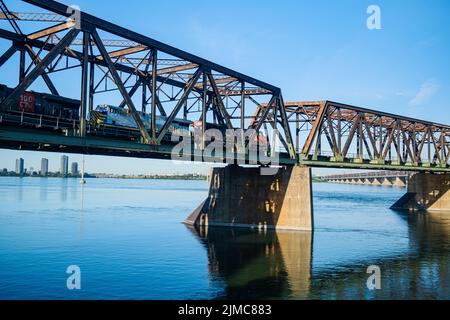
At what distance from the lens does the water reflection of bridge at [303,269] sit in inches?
1255

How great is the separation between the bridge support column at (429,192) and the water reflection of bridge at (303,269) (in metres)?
48.5

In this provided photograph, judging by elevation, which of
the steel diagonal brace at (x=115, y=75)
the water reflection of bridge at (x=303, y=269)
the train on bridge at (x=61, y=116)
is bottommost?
the water reflection of bridge at (x=303, y=269)

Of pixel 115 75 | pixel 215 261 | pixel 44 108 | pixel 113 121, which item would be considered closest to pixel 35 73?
pixel 44 108

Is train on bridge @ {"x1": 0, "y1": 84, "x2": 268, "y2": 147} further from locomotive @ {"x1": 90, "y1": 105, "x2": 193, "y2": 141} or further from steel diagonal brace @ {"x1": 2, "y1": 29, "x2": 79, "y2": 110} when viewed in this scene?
steel diagonal brace @ {"x1": 2, "y1": 29, "x2": 79, "y2": 110}

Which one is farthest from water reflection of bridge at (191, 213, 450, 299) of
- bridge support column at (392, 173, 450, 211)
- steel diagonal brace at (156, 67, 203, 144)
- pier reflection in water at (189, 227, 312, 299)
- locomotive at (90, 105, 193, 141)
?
bridge support column at (392, 173, 450, 211)

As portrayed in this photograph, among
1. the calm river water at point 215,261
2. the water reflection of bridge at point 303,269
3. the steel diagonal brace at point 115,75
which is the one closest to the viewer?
the calm river water at point 215,261

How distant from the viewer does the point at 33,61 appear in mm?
34844

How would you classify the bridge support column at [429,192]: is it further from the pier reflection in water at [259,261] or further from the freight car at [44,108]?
the freight car at [44,108]

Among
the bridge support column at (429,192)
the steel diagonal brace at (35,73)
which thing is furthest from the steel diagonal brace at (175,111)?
the bridge support column at (429,192)

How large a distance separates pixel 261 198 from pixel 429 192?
2550 inches

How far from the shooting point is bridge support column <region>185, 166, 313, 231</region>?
5919 cm

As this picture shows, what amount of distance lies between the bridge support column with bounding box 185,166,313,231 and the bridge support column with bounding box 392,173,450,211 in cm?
5787

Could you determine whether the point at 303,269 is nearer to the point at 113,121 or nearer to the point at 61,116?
the point at 113,121

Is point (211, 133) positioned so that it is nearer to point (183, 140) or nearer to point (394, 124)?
point (183, 140)
